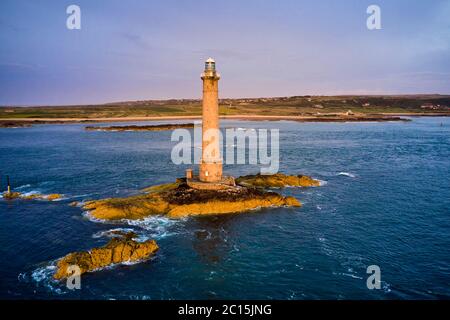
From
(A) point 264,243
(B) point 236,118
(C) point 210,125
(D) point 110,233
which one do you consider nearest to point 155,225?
(D) point 110,233

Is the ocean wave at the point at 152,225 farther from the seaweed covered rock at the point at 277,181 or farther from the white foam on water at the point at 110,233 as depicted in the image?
the seaweed covered rock at the point at 277,181

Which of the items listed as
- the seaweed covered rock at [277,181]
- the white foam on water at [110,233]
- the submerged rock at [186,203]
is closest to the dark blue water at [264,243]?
the white foam on water at [110,233]

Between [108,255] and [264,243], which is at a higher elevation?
[108,255]

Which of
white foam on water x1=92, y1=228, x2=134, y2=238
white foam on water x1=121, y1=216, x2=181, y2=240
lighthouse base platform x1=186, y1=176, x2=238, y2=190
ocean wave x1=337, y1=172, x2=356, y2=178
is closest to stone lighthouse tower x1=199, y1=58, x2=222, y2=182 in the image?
lighthouse base platform x1=186, y1=176, x2=238, y2=190

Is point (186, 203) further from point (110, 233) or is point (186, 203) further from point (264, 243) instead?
point (264, 243)

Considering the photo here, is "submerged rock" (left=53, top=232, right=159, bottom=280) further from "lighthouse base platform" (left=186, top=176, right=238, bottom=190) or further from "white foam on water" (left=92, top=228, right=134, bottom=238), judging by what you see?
"lighthouse base platform" (left=186, top=176, right=238, bottom=190)
